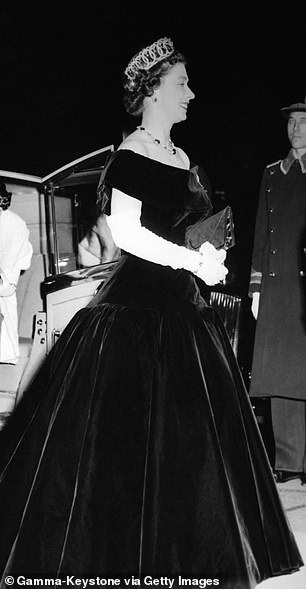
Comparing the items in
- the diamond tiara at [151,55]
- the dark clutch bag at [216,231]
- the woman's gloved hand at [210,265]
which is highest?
the diamond tiara at [151,55]

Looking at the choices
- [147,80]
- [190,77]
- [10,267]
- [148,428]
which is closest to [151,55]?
[147,80]

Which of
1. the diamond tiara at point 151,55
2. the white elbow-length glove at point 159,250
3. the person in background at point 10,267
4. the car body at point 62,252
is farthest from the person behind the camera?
the person in background at point 10,267

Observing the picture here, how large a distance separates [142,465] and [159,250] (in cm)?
48

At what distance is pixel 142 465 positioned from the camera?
5.02 feet

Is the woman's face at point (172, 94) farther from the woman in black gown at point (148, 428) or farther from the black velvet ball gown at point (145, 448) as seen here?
the black velvet ball gown at point (145, 448)

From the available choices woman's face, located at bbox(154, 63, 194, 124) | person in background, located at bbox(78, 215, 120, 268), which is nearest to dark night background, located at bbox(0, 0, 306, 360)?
person in background, located at bbox(78, 215, 120, 268)

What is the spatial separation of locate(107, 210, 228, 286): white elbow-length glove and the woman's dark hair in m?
0.34

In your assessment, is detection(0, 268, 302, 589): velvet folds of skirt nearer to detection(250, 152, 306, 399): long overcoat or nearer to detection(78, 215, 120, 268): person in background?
detection(250, 152, 306, 399): long overcoat

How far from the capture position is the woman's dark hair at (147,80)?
5.90 ft

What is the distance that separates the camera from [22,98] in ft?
16.0

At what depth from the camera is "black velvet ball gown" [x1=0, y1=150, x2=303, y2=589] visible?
4.86 ft

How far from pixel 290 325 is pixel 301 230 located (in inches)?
14.8

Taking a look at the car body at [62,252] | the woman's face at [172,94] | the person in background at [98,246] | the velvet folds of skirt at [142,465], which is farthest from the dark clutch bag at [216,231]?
the person in background at [98,246]

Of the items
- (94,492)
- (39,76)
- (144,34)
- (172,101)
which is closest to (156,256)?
(172,101)
